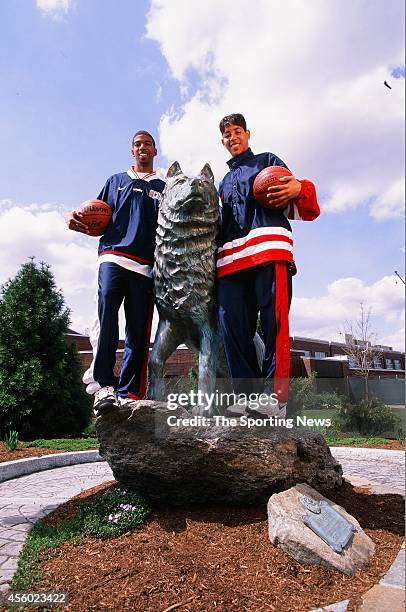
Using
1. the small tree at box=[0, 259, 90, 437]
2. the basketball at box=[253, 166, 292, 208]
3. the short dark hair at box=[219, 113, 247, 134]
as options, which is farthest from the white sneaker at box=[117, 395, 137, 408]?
the small tree at box=[0, 259, 90, 437]

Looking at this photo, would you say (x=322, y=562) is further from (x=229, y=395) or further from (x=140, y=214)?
(x=140, y=214)

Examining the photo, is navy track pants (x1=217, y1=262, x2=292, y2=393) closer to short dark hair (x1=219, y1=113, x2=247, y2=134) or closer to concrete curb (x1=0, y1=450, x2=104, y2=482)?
short dark hair (x1=219, y1=113, x2=247, y2=134)

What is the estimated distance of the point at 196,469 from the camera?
3654 millimetres

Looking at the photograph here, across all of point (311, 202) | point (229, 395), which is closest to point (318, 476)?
point (229, 395)

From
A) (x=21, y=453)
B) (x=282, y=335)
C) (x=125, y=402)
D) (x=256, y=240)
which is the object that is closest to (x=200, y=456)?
(x=125, y=402)

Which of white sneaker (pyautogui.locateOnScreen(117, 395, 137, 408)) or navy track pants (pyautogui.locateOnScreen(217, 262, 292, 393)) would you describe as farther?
navy track pants (pyautogui.locateOnScreen(217, 262, 292, 393))

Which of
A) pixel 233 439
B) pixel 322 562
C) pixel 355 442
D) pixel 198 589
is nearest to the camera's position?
pixel 198 589

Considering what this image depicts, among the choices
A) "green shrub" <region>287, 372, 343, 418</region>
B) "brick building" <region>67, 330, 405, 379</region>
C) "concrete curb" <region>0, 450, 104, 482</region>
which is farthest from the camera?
"brick building" <region>67, 330, 405, 379</region>

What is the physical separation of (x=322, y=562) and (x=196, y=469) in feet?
3.81

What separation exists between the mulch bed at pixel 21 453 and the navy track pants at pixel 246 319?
4947 millimetres

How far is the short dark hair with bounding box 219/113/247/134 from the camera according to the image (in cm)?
421

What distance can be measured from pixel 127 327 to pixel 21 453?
4665 mm

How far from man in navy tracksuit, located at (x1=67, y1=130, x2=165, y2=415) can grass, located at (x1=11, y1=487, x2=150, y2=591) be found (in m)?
0.84

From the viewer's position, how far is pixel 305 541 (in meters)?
2.91
